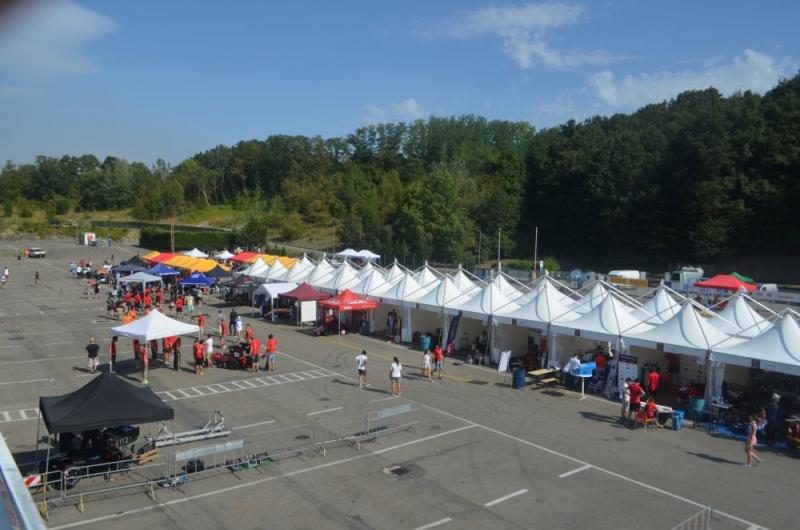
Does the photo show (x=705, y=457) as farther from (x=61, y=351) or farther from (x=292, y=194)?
(x=292, y=194)

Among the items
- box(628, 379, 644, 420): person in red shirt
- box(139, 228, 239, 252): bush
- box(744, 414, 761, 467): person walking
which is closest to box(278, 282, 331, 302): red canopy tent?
box(628, 379, 644, 420): person in red shirt

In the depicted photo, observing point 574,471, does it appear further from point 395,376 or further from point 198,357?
point 198,357

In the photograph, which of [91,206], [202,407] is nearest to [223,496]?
[202,407]

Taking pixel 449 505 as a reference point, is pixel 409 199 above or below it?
above

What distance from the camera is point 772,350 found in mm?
16062

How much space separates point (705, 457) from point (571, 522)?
17.2ft

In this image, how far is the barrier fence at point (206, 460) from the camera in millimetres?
11424

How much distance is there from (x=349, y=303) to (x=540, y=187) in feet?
199

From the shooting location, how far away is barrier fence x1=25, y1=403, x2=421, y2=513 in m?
11.4

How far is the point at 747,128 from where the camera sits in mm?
59531

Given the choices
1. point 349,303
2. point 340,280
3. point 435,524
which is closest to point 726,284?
point 340,280

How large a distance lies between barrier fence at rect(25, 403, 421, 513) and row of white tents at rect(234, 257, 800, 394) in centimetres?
756

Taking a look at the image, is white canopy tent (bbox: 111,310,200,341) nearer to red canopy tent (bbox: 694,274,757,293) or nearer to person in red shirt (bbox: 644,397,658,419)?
person in red shirt (bbox: 644,397,658,419)

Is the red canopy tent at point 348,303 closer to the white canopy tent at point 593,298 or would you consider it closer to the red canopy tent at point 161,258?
the white canopy tent at point 593,298
